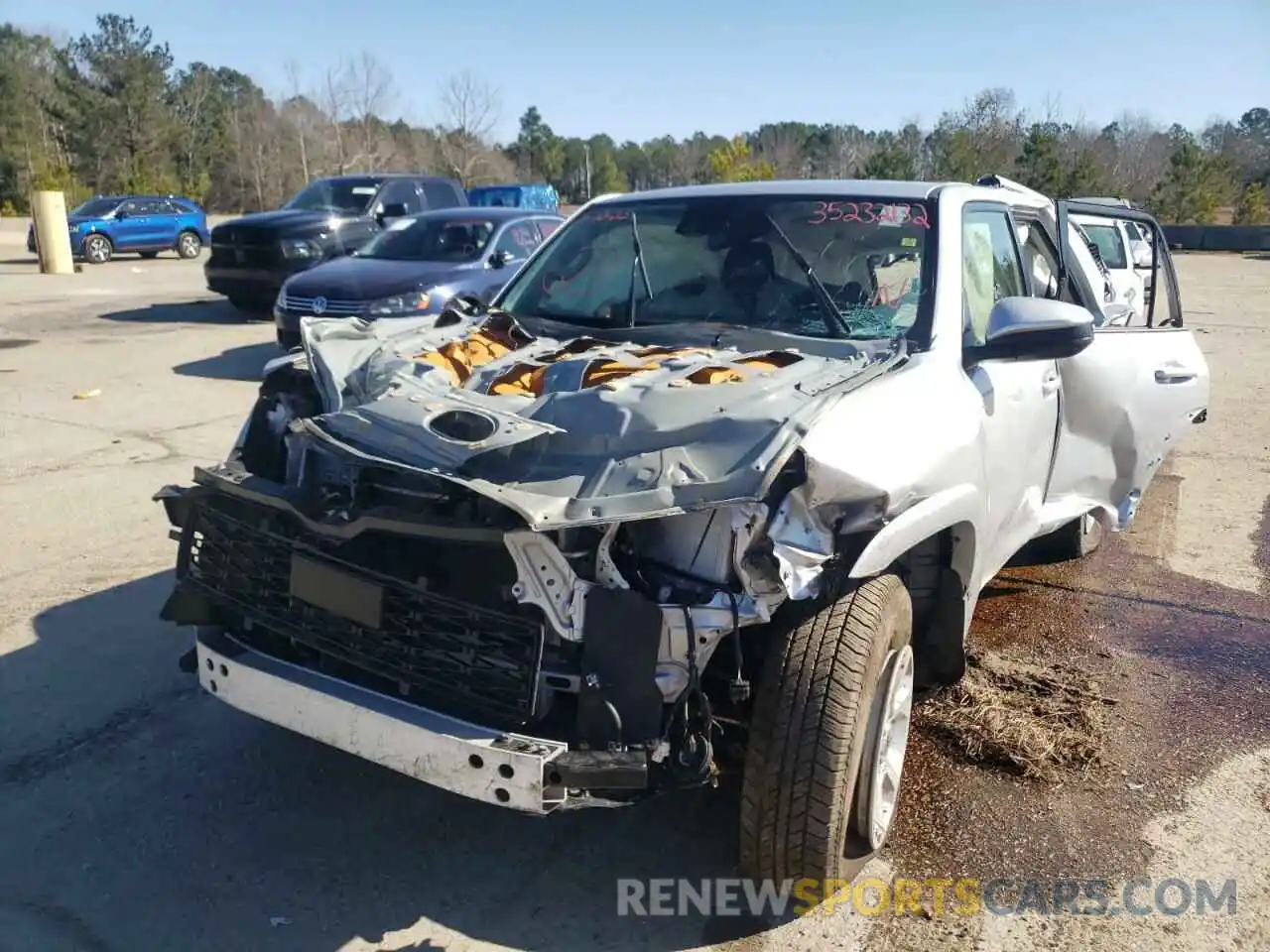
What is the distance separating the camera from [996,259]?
13.8 feet

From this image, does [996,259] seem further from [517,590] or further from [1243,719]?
[517,590]

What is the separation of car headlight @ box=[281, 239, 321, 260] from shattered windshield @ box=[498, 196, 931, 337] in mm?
10032

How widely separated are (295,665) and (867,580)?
1572 millimetres

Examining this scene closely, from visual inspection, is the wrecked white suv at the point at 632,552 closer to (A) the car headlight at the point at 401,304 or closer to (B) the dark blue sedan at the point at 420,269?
(A) the car headlight at the point at 401,304

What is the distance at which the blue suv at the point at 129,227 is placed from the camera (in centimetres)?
2503

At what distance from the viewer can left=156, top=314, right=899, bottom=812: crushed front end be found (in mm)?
2465

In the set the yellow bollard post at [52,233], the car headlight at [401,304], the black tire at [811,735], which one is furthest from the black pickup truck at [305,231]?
the black tire at [811,735]

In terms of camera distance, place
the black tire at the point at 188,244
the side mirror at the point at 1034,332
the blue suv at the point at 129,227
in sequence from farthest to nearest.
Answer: the black tire at the point at 188,244 → the blue suv at the point at 129,227 → the side mirror at the point at 1034,332

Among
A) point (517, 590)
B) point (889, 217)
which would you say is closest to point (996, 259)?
point (889, 217)

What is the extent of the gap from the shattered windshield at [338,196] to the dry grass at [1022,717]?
12.8 metres

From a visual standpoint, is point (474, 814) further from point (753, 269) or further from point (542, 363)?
point (753, 269)

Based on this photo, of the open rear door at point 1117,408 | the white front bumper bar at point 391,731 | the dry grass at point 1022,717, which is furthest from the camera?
the open rear door at point 1117,408

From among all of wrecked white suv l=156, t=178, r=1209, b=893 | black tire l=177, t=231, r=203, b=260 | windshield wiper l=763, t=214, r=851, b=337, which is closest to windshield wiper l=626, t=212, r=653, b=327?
wrecked white suv l=156, t=178, r=1209, b=893

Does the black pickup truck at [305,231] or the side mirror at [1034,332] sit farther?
the black pickup truck at [305,231]
